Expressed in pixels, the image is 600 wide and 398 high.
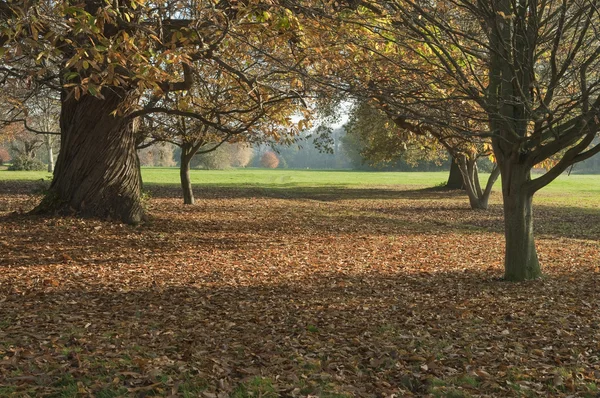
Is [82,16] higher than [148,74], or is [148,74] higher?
[82,16]

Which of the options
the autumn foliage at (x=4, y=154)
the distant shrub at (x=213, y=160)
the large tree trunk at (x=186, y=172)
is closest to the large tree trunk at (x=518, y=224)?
the large tree trunk at (x=186, y=172)

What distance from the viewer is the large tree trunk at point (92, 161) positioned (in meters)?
13.1

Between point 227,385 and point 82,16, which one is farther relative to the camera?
point 82,16

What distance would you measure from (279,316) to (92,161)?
7986 millimetres

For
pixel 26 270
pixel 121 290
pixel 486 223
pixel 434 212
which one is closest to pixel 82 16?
pixel 121 290

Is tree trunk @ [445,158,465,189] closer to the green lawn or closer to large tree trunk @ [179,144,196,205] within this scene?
the green lawn

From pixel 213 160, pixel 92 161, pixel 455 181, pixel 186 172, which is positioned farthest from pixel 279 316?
pixel 213 160

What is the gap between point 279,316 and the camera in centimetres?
711

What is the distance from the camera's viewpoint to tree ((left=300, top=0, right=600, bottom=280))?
764cm

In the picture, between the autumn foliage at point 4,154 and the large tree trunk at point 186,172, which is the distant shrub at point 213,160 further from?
the large tree trunk at point 186,172

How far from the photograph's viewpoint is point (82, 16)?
22.1 ft

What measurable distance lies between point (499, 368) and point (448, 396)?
2.96ft

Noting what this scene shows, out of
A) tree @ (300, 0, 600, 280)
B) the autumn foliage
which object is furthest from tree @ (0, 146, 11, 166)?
tree @ (300, 0, 600, 280)

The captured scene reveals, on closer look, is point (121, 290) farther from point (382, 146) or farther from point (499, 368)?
point (382, 146)
